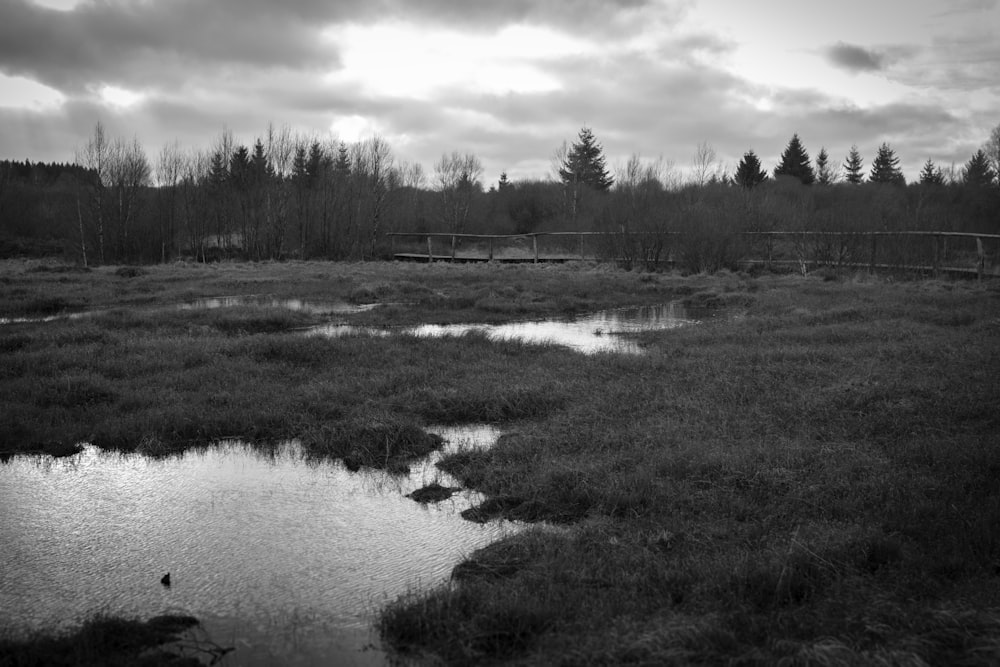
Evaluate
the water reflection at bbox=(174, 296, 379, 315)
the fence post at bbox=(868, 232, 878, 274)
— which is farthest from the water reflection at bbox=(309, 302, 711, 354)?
the fence post at bbox=(868, 232, 878, 274)

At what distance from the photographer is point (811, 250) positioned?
29031mm

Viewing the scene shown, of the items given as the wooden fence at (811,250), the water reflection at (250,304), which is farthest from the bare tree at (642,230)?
the water reflection at (250,304)

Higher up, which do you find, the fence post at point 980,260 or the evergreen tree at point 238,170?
the evergreen tree at point 238,170

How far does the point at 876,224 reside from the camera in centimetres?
2806

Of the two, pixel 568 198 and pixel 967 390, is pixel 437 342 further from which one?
pixel 568 198

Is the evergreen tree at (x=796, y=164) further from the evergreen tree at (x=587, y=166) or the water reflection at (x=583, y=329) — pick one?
the water reflection at (x=583, y=329)

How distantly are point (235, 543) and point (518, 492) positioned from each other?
2358 mm

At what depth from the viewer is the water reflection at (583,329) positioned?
14300 mm

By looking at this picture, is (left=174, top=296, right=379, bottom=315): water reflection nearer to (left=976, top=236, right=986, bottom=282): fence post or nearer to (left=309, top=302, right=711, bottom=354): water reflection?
(left=309, top=302, right=711, bottom=354): water reflection

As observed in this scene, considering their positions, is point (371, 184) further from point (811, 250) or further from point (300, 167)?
point (811, 250)

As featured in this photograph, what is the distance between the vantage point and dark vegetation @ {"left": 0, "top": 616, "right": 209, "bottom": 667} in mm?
3779

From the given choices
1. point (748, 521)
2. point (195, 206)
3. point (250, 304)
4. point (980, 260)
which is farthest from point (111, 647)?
point (195, 206)

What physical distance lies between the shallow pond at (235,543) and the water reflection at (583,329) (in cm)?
685

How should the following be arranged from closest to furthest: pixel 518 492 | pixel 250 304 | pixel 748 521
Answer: pixel 748 521
pixel 518 492
pixel 250 304
